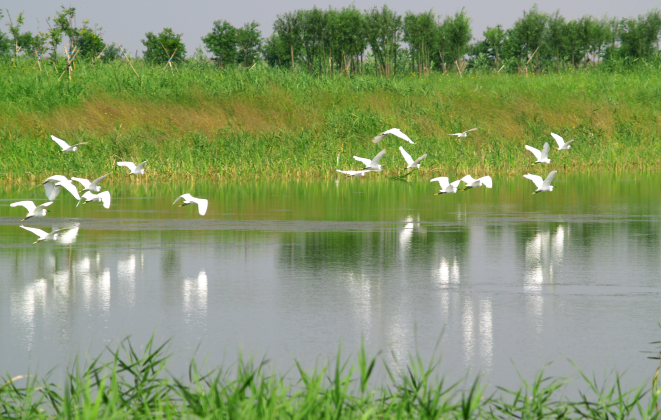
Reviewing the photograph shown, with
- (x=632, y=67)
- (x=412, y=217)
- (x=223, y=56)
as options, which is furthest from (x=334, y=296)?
(x=223, y=56)

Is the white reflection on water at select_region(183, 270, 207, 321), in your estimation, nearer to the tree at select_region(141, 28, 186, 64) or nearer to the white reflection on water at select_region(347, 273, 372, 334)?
the white reflection on water at select_region(347, 273, 372, 334)

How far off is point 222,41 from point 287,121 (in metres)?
46.4

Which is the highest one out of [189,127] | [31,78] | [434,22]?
[434,22]

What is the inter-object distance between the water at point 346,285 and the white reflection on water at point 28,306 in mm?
21

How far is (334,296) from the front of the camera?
7.32 m

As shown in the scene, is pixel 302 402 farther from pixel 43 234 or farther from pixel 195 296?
pixel 43 234

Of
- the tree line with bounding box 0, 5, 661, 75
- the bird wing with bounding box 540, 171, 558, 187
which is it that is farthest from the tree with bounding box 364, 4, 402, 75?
the bird wing with bounding box 540, 171, 558, 187

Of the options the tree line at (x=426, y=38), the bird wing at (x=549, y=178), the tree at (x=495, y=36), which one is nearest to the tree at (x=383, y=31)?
the tree line at (x=426, y=38)

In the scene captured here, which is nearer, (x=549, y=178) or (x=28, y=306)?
(x=28, y=306)

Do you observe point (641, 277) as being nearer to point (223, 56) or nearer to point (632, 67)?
point (632, 67)

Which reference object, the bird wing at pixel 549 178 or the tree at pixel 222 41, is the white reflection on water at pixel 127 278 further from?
the tree at pixel 222 41

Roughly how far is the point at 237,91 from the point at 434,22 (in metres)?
28.8

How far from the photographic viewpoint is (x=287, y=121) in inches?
1099

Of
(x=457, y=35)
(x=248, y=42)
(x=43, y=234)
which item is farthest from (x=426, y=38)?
(x=43, y=234)
